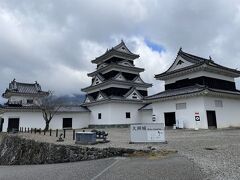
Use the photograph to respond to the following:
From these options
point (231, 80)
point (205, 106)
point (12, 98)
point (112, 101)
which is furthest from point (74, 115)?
point (231, 80)

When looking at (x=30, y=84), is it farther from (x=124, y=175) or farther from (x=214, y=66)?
(x=124, y=175)

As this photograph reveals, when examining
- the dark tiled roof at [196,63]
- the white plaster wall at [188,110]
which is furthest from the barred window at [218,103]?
the dark tiled roof at [196,63]

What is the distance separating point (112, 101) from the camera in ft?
102

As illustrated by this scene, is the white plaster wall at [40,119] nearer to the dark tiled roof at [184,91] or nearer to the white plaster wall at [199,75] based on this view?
the dark tiled roof at [184,91]

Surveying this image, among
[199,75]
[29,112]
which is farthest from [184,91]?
[29,112]

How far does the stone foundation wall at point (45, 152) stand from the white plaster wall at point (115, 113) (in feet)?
49.6

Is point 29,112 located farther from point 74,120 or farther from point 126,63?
point 126,63

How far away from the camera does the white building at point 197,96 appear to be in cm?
2203

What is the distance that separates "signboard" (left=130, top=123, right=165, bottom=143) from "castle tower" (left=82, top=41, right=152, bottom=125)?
18927mm

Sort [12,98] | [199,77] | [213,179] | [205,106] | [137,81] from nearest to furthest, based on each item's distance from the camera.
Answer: [213,179] < [205,106] < [199,77] < [12,98] < [137,81]

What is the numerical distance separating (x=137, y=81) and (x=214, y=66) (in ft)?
51.2

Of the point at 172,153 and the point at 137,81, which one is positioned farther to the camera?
the point at 137,81

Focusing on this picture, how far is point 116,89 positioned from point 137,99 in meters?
4.02

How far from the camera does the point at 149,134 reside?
12.0 m
